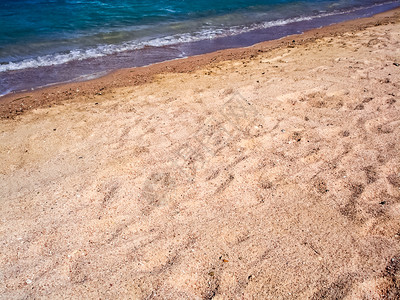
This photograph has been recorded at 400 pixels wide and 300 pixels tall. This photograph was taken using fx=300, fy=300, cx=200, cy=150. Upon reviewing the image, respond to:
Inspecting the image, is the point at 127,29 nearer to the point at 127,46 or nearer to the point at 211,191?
the point at 127,46

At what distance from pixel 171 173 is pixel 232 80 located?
296 centimetres

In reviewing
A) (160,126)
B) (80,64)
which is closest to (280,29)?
(80,64)

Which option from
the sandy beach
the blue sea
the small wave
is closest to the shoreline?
the sandy beach

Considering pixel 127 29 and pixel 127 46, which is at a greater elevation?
pixel 127 29

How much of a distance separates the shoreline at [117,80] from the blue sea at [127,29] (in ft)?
1.47

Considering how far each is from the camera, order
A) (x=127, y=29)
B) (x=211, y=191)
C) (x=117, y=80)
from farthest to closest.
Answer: (x=127, y=29) → (x=117, y=80) → (x=211, y=191)

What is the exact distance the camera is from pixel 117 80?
260 inches

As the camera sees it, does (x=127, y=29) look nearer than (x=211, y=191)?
No

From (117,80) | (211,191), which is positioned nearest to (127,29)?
(117,80)

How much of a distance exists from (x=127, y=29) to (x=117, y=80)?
15.9 feet

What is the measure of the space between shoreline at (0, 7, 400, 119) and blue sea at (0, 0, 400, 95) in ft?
1.47

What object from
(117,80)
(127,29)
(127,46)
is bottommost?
(117,80)

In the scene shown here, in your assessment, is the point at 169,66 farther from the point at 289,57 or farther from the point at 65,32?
the point at 65,32

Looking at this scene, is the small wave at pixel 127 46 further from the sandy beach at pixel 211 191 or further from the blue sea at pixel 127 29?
Result: the sandy beach at pixel 211 191
